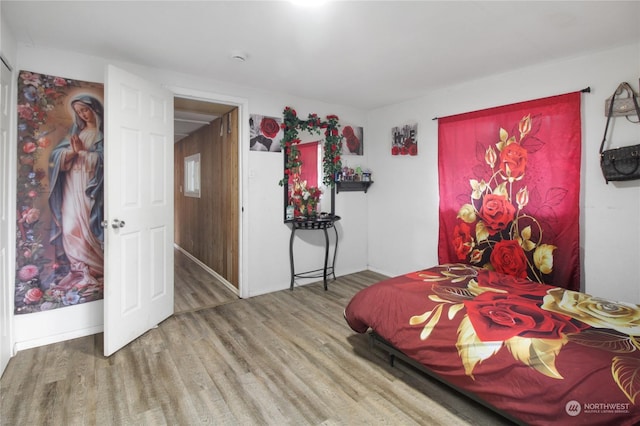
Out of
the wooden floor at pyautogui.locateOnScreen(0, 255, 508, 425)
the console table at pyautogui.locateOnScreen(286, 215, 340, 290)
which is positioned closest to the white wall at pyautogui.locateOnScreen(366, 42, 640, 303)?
the console table at pyautogui.locateOnScreen(286, 215, 340, 290)

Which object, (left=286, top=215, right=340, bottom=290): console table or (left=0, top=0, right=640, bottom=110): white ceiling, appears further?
(left=286, top=215, right=340, bottom=290): console table

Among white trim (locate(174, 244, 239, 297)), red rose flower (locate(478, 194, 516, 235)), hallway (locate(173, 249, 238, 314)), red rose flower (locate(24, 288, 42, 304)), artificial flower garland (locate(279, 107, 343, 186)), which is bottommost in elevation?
hallway (locate(173, 249, 238, 314))

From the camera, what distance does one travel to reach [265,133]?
3.60 metres

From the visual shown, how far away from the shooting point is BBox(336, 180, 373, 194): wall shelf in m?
4.27

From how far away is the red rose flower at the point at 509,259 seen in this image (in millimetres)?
2914

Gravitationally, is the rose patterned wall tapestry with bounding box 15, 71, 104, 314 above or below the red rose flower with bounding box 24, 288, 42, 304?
above

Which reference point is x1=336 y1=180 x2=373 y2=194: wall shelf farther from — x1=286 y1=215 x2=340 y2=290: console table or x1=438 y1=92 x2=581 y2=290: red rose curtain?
x1=438 y1=92 x2=581 y2=290: red rose curtain

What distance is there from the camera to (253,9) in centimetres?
194

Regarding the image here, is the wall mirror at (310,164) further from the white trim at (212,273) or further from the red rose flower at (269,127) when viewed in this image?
the white trim at (212,273)

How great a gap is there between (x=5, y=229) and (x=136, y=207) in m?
0.80

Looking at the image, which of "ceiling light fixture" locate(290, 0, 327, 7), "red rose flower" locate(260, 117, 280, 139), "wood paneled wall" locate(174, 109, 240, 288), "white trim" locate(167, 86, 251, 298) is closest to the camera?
"ceiling light fixture" locate(290, 0, 327, 7)

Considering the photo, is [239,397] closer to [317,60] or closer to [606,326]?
[606,326]

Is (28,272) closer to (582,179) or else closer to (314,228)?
(314,228)

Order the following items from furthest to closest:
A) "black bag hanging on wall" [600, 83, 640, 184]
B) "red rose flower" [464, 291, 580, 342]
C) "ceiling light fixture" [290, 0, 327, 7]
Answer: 1. "black bag hanging on wall" [600, 83, 640, 184]
2. "ceiling light fixture" [290, 0, 327, 7]
3. "red rose flower" [464, 291, 580, 342]
